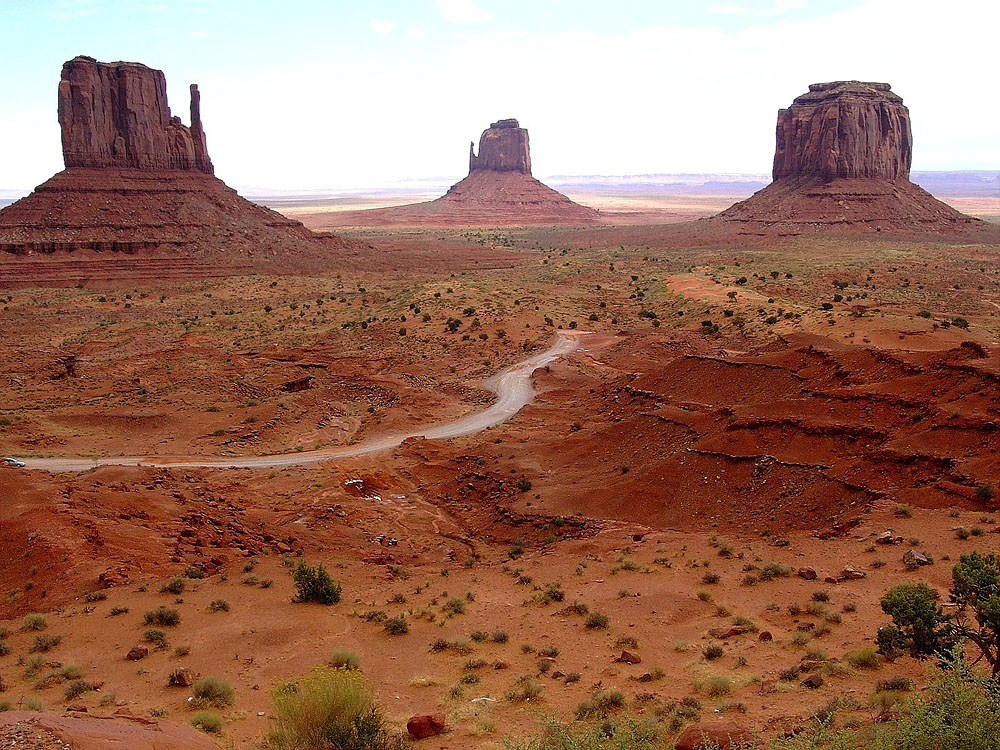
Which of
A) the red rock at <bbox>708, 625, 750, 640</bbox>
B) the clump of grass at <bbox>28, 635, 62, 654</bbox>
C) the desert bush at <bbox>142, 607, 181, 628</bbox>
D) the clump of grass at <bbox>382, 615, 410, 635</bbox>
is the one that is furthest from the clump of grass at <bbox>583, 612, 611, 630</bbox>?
the clump of grass at <bbox>28, 635, 62, 654</bbox>

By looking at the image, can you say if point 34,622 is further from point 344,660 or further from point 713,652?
point 713,652

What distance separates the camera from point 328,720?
1022 cm

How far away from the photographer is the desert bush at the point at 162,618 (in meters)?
16.3

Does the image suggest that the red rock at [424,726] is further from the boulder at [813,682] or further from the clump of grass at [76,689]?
the clump of grass at [76,689]

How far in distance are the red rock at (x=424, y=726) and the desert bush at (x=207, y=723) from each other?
2839 millimetres

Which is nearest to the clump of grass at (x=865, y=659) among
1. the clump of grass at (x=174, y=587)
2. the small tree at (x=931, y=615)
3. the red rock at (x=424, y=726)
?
the small tree at (x=931, y=615)

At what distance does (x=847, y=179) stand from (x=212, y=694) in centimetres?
12111

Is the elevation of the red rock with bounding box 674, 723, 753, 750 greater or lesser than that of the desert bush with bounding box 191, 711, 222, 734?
greater

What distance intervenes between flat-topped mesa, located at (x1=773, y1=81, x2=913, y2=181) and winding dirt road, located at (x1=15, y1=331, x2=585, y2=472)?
9002cm

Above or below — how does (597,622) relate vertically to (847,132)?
below

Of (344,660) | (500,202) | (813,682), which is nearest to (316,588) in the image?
(344,660)

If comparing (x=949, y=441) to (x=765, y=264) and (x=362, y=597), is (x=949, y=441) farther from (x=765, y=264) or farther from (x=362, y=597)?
(x=765, y=264)

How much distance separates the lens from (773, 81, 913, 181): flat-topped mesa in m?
112

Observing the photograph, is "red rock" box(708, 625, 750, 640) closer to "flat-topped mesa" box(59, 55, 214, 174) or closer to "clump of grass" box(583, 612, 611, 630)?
"clump of grass" box(583, 612, 611, 630)
